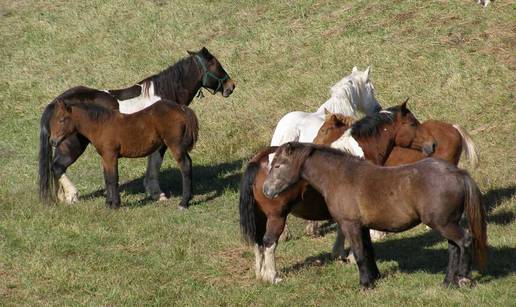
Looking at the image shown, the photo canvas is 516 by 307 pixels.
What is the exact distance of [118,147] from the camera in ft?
44.2

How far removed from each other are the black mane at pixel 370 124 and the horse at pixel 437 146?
0.55m

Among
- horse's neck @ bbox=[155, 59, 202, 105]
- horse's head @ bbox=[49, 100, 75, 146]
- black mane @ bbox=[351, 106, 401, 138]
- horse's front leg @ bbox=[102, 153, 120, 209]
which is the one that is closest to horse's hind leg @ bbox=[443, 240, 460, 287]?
black mane @ bbox=[351, 106, 401, 138]

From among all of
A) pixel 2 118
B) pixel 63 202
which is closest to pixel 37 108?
pixel 2 118

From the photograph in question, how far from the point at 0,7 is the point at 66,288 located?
2161 centimetres

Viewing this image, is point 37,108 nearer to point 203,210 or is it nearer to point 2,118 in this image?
point 2,118

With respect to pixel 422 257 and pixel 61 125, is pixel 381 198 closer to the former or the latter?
pixel 422 257

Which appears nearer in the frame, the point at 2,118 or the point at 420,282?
the point at 420,282

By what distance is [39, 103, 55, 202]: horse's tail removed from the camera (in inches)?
545

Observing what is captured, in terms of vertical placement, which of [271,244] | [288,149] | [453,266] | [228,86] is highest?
[288,149]

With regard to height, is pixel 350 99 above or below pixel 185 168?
above

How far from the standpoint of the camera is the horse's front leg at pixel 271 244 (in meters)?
9.92

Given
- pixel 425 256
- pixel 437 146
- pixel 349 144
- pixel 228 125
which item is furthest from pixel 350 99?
pixel 228 125

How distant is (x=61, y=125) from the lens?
1350 cm

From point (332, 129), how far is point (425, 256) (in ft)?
6.90
